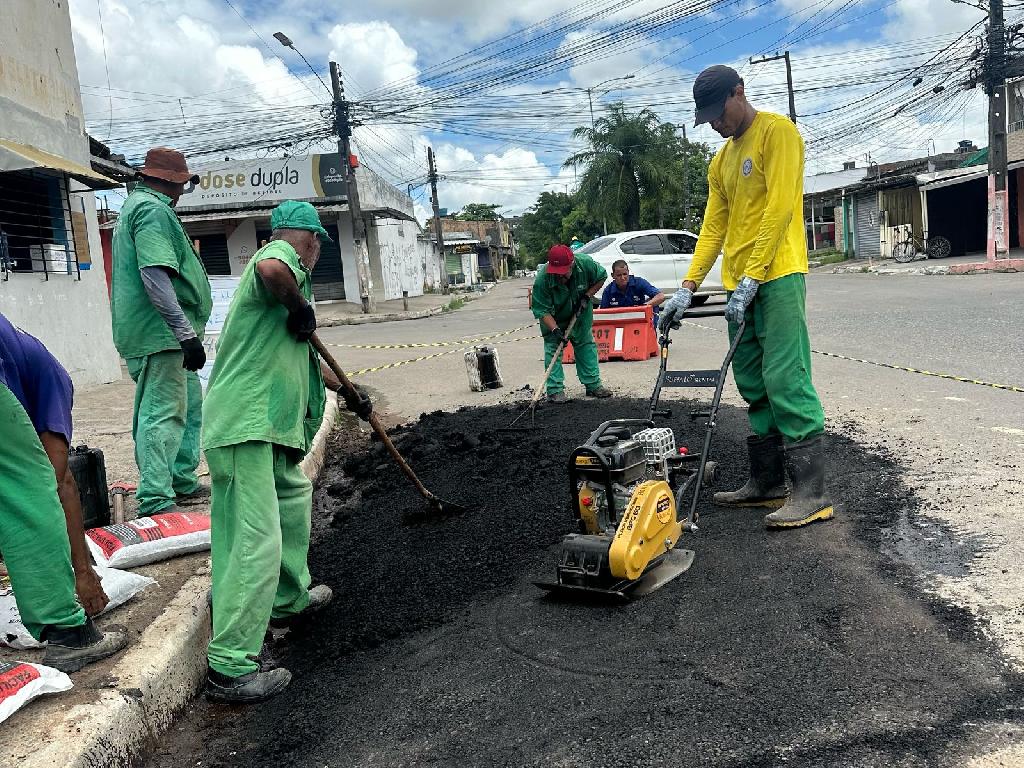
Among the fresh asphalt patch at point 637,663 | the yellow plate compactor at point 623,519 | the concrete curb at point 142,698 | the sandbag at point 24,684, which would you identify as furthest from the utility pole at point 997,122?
the sandbag at point 24,684

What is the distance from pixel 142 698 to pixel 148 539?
1.38 m

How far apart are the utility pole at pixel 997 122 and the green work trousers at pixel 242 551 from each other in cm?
2364

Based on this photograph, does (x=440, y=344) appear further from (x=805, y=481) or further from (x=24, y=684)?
(x=24, y=684)

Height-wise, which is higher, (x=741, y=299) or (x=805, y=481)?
(x=741, y=299)

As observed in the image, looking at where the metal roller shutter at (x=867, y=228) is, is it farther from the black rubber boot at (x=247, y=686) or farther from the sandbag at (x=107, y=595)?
the black rubber boot at (x=247, y=686)

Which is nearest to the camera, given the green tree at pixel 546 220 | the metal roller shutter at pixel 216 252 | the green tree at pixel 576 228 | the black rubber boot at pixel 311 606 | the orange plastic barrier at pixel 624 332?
the black rubber boot at pixel 311 606

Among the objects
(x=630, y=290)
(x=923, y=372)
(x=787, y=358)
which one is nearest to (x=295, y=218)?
(x=787, y=358)

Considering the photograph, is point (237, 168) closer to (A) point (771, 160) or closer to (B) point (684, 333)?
(B) point (684, 333)

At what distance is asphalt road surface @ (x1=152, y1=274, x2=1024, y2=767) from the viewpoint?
7.55 feet

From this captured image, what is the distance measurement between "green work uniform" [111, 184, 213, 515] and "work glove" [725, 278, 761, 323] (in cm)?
290

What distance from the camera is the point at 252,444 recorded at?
2941 mm

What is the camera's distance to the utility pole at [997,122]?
21391 millimetres

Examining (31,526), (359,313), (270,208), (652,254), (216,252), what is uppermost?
(270,208)

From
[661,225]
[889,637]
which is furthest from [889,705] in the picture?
[661,225]
